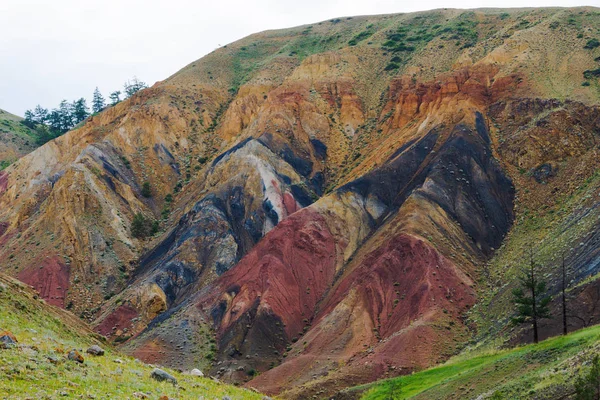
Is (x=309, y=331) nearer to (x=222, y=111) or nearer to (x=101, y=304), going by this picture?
(x=101, y=304)

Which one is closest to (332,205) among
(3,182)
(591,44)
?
(591,44)

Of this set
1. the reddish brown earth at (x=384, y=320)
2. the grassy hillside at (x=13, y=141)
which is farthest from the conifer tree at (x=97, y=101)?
the reddish brown earth at (x=384, y=320)

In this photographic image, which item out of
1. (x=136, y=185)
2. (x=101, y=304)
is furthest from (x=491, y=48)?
(x=101, y=304)

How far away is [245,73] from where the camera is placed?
110 meters

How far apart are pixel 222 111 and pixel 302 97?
15368 millimetres

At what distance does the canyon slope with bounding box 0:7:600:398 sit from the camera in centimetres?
5222

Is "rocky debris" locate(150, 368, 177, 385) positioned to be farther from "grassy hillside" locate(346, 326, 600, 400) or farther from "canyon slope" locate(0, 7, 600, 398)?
"canyon slope" locate(0, 7, 600, 398)

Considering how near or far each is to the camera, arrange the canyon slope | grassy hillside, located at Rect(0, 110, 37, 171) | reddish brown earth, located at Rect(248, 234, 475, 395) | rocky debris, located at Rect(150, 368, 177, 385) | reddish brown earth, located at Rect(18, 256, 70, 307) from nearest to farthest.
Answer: rocky debris, located at Rect(150, 368, 177, 385), reddish brown earth, located at Rect(248, 234, 475, 395), the canyon slope, reddish brown earth, located at Rect(18, 256, 70, 307), grassy hillside, located at Rect(0, 110, 37, 171)

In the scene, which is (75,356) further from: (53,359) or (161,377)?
(161,377)

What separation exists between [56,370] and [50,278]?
2134 inches

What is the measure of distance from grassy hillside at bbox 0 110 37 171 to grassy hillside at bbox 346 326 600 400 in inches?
3590

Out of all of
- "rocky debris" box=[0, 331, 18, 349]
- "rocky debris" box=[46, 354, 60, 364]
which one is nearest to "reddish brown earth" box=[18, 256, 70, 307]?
"rocky debris" box=[0, 331, 18, 349]

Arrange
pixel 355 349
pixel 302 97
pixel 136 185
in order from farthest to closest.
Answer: pixel 302 97
pixel 136 185
pixel 355 349

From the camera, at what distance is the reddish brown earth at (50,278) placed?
216 ft
